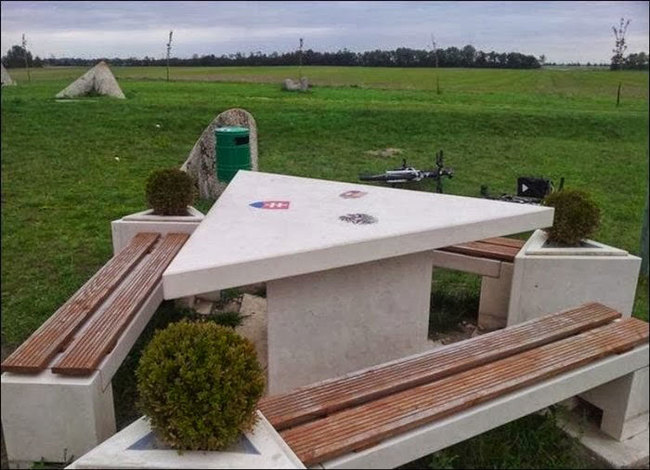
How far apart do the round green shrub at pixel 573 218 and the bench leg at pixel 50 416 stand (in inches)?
151

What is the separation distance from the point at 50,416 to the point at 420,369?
219 centimetres

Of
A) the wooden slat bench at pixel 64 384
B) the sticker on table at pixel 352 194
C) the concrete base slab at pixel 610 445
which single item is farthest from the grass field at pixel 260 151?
the sticker on table at pixel 352 194

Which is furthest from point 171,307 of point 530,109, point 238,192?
point 530,109

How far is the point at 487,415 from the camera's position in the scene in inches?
136

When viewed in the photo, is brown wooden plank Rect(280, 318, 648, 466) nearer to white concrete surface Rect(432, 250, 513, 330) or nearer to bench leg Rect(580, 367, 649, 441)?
bench leg Rect(580, 367, 649, 441)

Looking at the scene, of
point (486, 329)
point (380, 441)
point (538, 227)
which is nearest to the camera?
point (380, 441)

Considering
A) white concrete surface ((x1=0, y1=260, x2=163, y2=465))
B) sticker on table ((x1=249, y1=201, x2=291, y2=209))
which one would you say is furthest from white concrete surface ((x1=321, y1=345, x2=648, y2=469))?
sticker on table ((x1=249, y1=201, x2=291, y2=209))

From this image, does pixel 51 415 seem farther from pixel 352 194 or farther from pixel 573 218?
pixel 573 218

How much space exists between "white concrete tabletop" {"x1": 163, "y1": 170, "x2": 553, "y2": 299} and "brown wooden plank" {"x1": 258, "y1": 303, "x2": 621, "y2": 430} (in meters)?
0.73

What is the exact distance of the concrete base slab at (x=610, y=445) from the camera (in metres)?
3.81

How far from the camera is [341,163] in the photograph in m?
13.0

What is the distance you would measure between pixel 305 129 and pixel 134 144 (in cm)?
439

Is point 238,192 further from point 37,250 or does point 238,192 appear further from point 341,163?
point 341,163

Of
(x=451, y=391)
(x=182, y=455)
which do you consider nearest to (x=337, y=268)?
(x=451, y=391)
